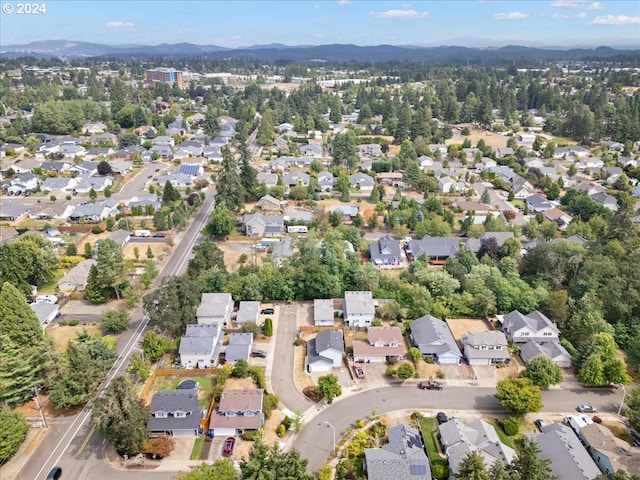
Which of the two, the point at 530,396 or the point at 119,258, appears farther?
the point at 119,258

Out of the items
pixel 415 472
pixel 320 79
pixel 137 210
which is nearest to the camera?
pixel 415 472

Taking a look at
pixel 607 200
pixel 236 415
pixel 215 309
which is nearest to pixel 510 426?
pixel 236 415

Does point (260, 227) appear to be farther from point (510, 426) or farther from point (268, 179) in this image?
point (510, 426)

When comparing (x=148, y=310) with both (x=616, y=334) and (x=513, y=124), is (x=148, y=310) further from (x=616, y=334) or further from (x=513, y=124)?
(x=513, y=124)

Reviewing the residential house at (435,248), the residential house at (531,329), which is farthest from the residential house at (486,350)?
the residential house at (435,248)

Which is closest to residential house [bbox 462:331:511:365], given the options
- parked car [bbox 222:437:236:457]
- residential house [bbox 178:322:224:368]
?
parked car [bbox 222:437:236:457]

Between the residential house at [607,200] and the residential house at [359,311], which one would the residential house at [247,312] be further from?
the residential house at [607,200]

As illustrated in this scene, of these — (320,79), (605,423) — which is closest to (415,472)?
(605,423)
